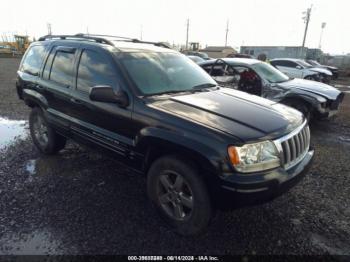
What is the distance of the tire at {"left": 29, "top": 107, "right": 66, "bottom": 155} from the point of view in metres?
4.65

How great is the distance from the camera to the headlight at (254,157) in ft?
7.83

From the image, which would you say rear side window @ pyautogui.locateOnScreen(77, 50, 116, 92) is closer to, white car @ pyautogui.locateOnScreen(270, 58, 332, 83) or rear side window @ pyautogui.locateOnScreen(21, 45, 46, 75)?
rear side window @ pyautogui.locateOnScreen(21, 45, 46, 75)

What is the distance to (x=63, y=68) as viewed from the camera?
13.3ft

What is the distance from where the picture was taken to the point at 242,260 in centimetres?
256

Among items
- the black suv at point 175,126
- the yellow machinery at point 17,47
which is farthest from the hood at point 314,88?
the yellow machinery at point 17,47

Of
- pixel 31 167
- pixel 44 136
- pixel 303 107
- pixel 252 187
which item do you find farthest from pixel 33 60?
pixel 303 107

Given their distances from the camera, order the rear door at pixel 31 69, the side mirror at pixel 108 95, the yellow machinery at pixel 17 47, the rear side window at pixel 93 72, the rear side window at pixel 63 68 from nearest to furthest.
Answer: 1. the side mirror at pixel 108 95
2. the rear side window at pixel 93 72
3. the rear side window at pixel 63 68
4. the rear door at pixel 31 69
5. the yellow machinery at pixel 17 47

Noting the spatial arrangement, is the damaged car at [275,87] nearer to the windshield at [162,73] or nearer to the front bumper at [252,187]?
the windshield at [162,73]

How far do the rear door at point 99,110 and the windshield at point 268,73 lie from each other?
4828mm

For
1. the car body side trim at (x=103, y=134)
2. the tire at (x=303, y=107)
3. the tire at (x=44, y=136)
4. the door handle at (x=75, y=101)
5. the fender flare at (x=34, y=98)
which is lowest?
the tire at (x=44, y=136)

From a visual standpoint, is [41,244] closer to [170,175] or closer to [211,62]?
[170,175]

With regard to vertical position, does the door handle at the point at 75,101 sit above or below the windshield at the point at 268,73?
below

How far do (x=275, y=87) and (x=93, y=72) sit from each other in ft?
16.2

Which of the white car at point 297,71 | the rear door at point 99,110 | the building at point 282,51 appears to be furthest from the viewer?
the building at point 282,51
